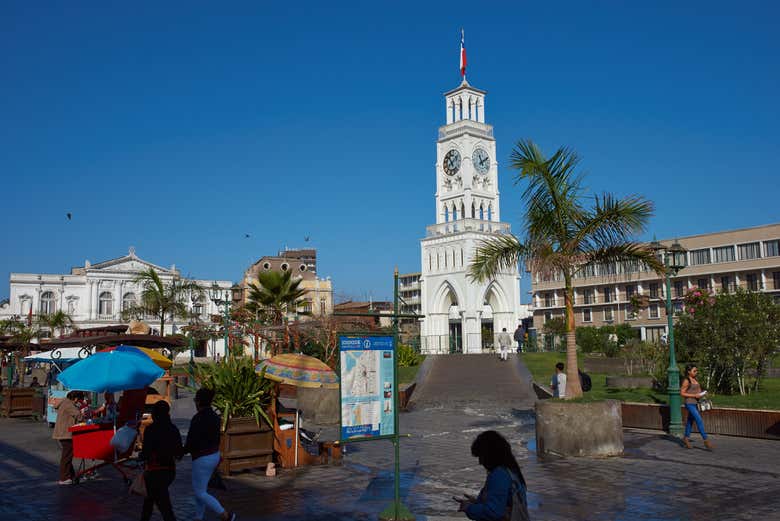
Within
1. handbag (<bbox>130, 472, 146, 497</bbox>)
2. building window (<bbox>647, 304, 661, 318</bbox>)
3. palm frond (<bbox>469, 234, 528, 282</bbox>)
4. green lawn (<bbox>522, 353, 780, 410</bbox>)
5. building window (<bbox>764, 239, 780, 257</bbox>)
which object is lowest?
handbag (<bbox>130, 472, 146, 497</bbox>)

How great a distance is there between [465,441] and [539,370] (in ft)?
57.2

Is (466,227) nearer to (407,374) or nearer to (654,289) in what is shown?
(654,289)

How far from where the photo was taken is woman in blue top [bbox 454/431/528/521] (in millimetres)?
4789

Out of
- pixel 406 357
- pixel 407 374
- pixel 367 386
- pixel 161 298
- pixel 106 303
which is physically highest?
pixel 106 303

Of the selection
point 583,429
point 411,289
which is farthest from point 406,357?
point 411,289

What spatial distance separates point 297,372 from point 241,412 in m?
1.01

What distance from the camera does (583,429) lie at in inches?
467

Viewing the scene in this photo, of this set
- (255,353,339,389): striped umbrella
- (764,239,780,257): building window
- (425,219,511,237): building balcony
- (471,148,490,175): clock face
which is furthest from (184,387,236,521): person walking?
(764,239,780,257): building window

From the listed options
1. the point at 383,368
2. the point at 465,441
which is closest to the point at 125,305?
the point at 465,441

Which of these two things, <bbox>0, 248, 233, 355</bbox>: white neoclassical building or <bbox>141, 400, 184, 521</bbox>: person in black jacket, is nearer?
<bbox>141, 400, 184, 521</bbox>: person in black jacket

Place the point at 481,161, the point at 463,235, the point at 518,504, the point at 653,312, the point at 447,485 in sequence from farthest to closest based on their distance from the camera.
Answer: the point at 653,312 → the point at 481,161 → the point at 463,235 → the point at 447,485 → the point at 518,504

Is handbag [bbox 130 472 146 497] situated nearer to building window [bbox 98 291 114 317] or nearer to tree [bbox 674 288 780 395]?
→ tree [bbox 674 288 780 395]

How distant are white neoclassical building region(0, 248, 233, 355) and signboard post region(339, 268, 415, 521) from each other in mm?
64380

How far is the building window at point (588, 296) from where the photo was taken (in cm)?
7331
